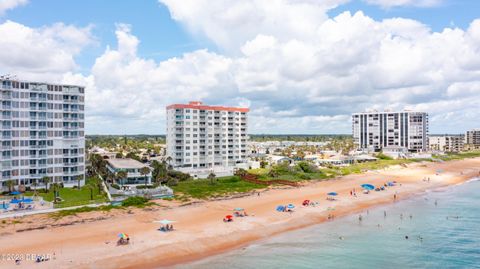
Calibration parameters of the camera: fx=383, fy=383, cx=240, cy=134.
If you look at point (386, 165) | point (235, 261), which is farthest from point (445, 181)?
point (235, 261)

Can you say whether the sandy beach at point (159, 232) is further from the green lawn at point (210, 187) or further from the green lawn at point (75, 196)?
the green lawn at point (210, 187)

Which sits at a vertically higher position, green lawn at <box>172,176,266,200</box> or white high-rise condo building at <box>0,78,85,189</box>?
white high-rise condo building at <box>0,78,85,189</box>

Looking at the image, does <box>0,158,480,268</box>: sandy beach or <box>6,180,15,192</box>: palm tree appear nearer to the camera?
<box>0,158,480,268</box>: sandy beach

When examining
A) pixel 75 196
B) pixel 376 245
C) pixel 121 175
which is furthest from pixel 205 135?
pixel 376 245

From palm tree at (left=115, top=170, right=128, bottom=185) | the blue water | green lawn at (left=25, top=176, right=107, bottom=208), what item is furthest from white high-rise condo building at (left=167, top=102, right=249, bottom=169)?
the blue water

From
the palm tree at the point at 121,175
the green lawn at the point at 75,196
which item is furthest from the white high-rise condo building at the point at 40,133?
the palm tree at the point at 121,175

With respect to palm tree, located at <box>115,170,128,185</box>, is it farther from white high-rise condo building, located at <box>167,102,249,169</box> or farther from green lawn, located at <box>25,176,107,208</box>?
white high-rise condo building, located at <box>167,102,249,169</box>

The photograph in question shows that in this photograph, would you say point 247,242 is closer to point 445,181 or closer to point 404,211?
point 404,211

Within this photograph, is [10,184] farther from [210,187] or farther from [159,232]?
[210,187]
